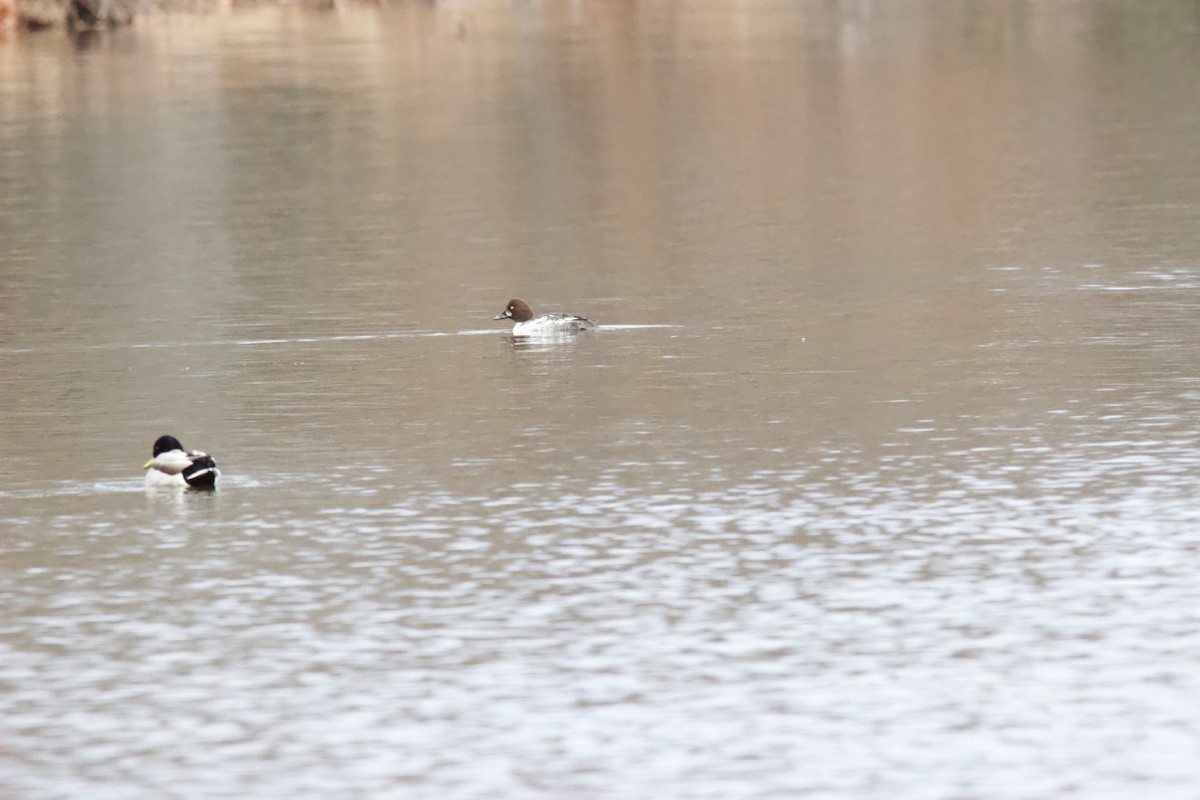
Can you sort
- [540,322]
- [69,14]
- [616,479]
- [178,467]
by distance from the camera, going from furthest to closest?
[69,14]
[540,322]
[616,479]
[178,467]

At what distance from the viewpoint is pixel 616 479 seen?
719 inches

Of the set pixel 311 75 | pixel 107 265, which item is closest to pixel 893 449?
pixel 107 265

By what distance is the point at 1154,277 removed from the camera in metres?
28.6

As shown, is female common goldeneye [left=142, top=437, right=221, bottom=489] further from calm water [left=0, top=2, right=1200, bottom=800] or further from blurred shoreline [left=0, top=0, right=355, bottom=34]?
blurred shoreline [left=0, top=0, right=355, bottom=34]

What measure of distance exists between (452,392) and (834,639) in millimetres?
9628

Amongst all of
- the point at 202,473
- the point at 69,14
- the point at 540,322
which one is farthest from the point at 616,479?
the point at 69,14

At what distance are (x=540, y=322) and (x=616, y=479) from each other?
747 cm

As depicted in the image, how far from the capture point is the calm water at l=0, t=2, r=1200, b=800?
12109 mm

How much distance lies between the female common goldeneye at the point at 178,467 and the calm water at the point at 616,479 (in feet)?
0.52

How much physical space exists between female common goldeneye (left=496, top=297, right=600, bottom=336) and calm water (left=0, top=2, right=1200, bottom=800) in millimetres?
350

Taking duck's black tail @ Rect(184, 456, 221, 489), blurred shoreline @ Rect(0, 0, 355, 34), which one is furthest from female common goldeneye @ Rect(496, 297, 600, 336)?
blurred shoreline @ Rect(0, 0, 355, 34)

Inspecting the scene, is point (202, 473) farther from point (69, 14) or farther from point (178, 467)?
point (69, 14)

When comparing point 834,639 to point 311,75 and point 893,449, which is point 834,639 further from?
point 311,75

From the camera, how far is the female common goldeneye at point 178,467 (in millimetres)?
17875
